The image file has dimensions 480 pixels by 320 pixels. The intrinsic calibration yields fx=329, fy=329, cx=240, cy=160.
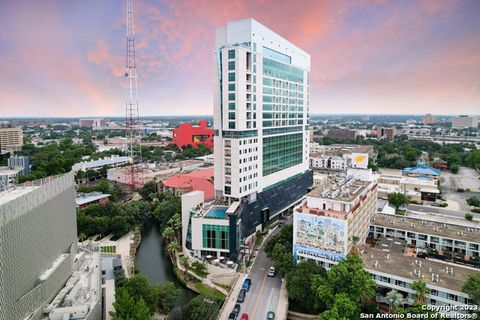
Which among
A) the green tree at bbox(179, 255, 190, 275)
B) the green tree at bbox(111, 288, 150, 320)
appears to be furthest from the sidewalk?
the green tree at bbox(111, 288, 150, 320)

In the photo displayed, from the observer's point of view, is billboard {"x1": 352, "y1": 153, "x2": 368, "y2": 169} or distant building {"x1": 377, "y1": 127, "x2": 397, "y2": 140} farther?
distant building {"x1": 377, "y1": 127, "x2": 397, "y2": 140}

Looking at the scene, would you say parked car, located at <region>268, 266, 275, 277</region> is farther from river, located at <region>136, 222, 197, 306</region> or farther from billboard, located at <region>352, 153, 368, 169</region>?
billboard, located at <region>352, 153, 368, 169</region>

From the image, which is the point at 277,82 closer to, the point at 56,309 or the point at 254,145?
the point at 254,145

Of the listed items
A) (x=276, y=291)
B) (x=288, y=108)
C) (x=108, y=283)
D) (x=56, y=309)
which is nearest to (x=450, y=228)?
(x=276, y=291)

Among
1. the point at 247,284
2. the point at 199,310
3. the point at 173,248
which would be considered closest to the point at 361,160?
the point at 173,248

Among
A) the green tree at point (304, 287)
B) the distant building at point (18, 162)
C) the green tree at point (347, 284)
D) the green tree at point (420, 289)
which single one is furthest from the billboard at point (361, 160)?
the distant building at point (18, 162)

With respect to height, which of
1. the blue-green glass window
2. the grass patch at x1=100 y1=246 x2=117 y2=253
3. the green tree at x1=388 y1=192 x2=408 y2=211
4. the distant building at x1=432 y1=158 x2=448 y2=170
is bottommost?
the grass patch at x1=100 y1=246 x2=117 y2=253

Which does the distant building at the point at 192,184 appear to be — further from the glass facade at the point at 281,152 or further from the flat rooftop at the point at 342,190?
the flat rooftop at the point at 342,190
